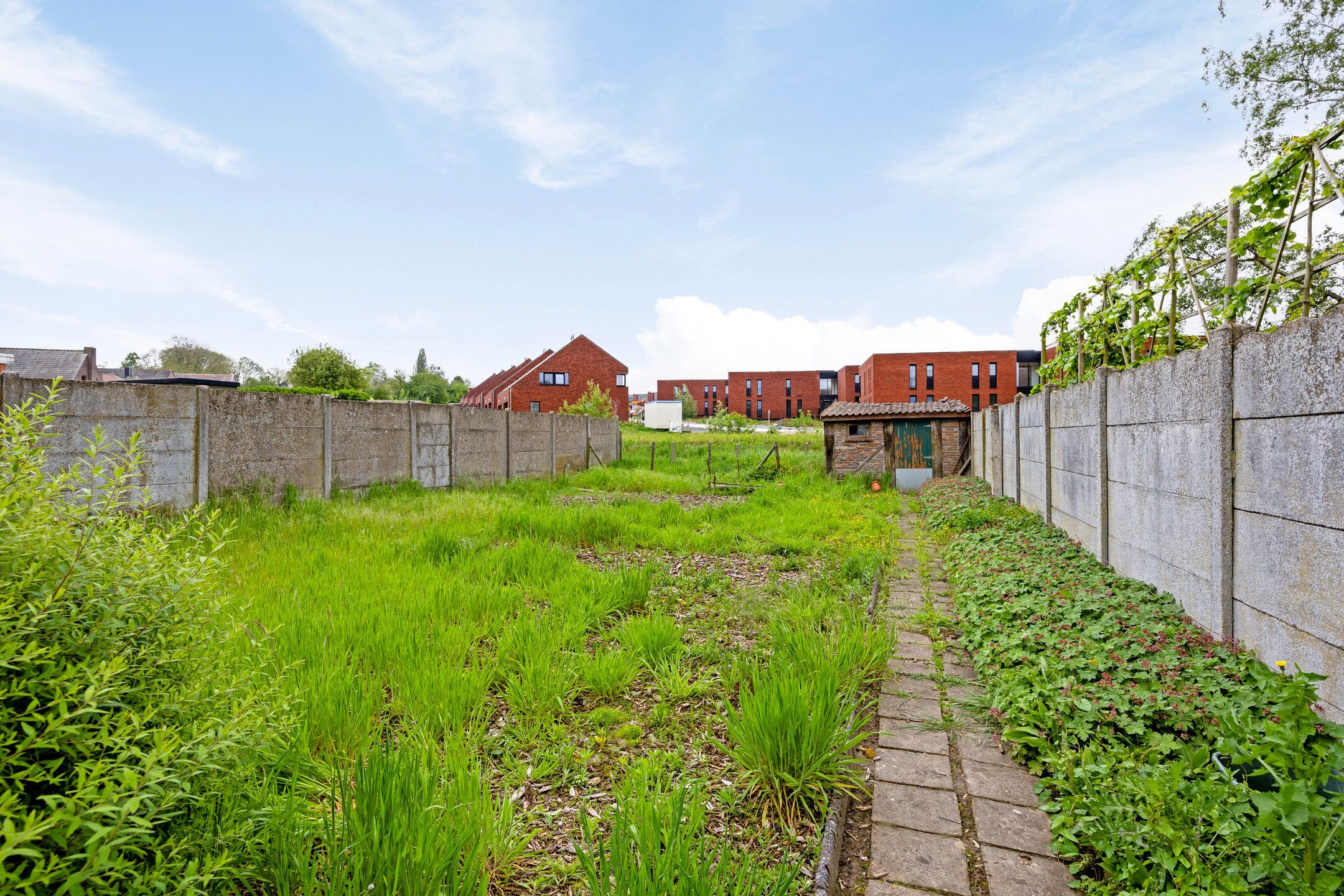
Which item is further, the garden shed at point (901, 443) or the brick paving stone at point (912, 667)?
the garden shed at point (901, 443)

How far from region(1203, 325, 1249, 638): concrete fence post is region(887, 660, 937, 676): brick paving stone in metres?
1.48

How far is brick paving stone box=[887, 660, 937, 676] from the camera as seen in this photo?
150 inches

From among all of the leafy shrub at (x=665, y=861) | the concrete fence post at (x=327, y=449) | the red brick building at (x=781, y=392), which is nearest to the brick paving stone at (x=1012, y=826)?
the leafy shrub at (x=665, y=861)

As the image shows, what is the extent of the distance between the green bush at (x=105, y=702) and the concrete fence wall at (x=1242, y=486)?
3.67 meters

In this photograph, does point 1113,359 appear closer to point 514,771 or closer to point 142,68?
point 514,771

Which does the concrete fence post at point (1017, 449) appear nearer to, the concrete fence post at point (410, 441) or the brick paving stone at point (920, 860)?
the brick paving stone at point (920, 860)

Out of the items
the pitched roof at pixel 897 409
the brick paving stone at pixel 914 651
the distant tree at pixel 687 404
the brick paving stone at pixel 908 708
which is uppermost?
the distant tree at pixel 687 404

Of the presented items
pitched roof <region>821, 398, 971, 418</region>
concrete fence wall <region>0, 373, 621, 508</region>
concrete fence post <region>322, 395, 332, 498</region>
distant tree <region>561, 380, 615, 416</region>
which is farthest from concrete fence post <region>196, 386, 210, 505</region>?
distant tree <region>561, 380, 615, 416</region>

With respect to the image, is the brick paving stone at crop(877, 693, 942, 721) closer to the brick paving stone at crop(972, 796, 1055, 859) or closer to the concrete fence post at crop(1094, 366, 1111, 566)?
the brick paving stone at crop(972, 796, 1055, 859)

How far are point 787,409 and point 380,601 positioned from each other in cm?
8052

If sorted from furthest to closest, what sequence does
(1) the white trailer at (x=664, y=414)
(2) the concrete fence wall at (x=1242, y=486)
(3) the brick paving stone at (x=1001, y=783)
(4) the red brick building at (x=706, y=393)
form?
(4) the red brick building at (x=706, y=393)
(1) the white trailer at (x=664, y=414)
(3) the brick paving stone at (x=1001, y=783)
(2) the concrete fence wall at (x=1242, y=486)

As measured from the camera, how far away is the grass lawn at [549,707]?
1807 millimetres

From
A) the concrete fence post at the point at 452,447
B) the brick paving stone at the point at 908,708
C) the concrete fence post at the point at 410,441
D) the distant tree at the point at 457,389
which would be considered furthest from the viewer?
the distant tree at the point at 457,389

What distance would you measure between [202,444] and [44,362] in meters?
34.4
